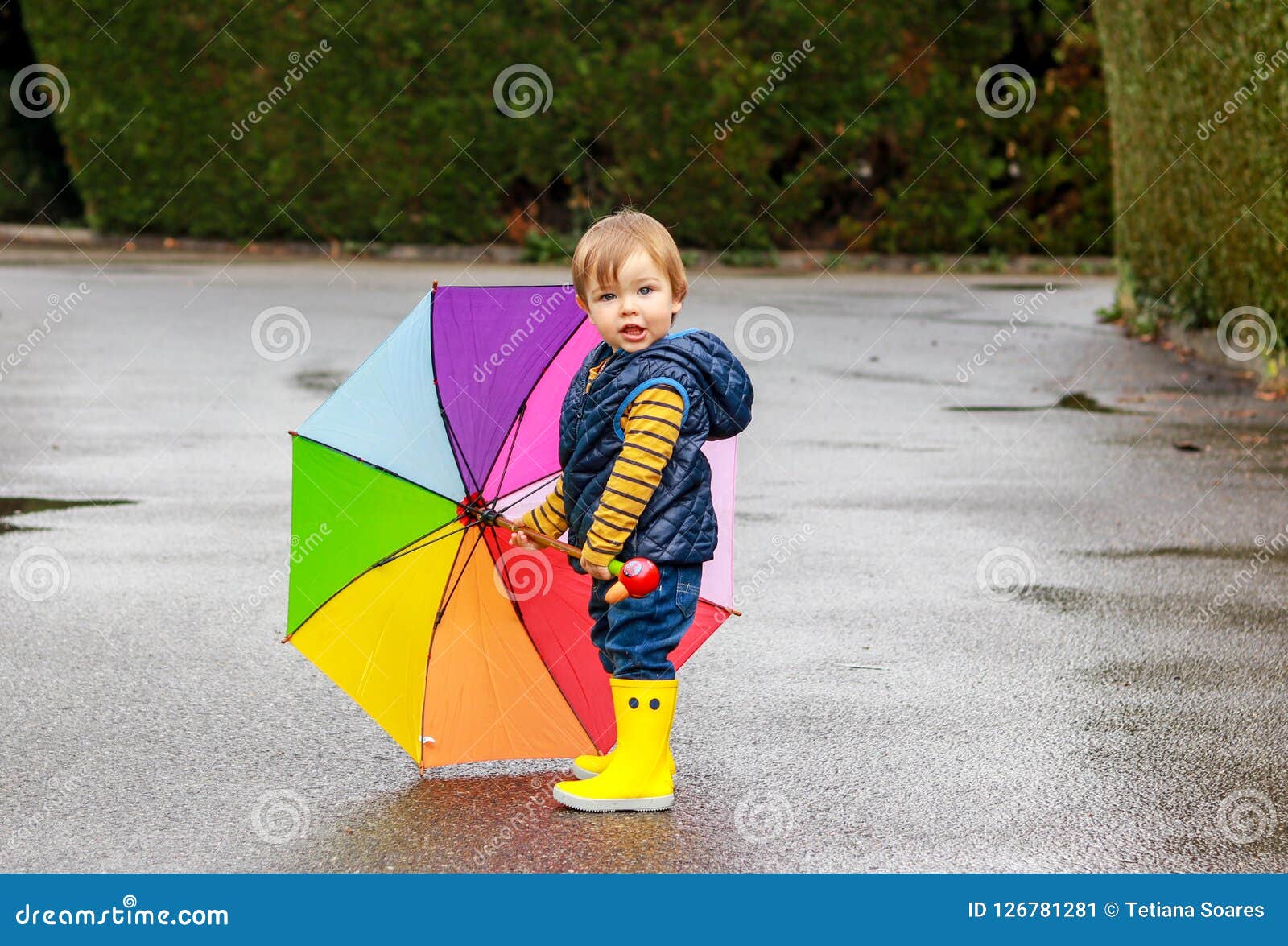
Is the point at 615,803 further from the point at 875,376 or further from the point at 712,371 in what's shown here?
the point at 875,376

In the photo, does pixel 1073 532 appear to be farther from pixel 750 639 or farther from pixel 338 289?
pixel 338 289

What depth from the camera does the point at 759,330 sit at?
14.9 metres

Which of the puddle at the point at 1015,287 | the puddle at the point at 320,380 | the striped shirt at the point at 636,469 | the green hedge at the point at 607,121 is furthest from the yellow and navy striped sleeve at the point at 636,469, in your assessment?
the green hedge at the point at 607,121

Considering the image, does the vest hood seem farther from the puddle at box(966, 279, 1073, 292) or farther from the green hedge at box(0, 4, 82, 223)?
the green hedge at box(0, 4, 82, 223)

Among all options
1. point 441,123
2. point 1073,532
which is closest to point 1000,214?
point 441,123

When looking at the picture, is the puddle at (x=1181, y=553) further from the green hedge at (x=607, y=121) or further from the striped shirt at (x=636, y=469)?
the green hedge at (x=607, y=121)

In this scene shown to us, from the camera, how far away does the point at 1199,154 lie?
11828mm

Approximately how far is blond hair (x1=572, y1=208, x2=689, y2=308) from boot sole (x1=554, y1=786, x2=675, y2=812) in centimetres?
112

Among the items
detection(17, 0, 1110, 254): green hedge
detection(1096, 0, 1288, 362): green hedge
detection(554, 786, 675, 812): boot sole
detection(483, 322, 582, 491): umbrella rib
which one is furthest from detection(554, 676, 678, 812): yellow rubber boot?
detection(17, 0, 1110, 254): green hedge

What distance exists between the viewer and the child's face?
3826 millimetres

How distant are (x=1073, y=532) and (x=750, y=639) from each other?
2.23 metres

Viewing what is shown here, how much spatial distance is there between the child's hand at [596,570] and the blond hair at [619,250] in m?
0.60

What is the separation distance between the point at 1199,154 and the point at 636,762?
9.21 m

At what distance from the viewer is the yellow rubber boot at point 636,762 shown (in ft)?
12.8
